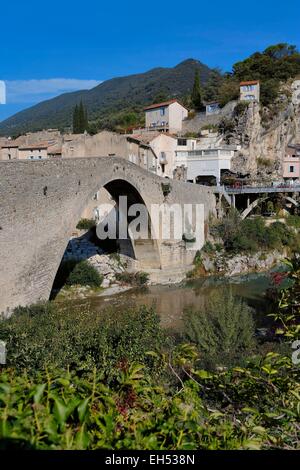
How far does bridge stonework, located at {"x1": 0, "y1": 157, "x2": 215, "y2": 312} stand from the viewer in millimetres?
11594

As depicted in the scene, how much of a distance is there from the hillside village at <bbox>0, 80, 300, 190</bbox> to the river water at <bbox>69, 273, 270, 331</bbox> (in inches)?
385

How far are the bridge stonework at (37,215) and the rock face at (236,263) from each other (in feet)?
30.4

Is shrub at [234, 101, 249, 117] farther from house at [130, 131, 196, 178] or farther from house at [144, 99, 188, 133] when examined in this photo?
house at [144, 99, 188, 133]

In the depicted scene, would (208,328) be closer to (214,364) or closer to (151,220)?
(214,364)

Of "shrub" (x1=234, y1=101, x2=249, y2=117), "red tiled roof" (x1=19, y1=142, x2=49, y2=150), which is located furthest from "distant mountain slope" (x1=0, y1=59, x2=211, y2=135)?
"red tiled roof" (x1=19, y1=142, x2=49, y2=150)

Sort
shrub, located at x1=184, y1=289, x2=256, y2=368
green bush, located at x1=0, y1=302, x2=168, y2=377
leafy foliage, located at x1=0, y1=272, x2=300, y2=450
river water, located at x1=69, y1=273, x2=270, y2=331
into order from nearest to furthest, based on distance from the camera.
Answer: leafy foliage, located at x1=0, y1=272, x2=300, y2=450 < green bush, located at x1=0, y1=302, x2=168, y2=377 < shrub, located at x1=184, y1=289, x2=256, y2=368 < river water, located at x1=69, y1=273, x2=270, y2=331

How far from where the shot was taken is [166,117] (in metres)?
44.2

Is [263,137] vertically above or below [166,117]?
below

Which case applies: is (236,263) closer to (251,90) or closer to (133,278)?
(133,278)

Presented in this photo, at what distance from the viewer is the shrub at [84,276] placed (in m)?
19.4

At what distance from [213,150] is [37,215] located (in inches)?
863

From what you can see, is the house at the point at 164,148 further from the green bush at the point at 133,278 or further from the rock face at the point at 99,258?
the green bush at the point at 133,278

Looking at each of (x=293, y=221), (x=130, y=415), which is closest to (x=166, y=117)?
(x=293, y=221)
